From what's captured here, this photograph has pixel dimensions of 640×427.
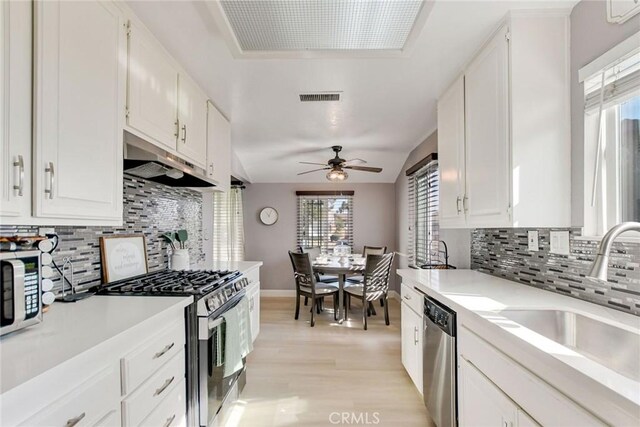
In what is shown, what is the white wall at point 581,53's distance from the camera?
53.9 inches

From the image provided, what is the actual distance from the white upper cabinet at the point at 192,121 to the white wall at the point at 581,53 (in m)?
2.23

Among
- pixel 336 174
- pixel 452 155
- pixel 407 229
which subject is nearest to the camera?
pixel 452 155

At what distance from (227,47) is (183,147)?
27.6 inches

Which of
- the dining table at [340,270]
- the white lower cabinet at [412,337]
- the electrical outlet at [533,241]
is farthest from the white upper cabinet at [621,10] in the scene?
the dining table at [340,270]

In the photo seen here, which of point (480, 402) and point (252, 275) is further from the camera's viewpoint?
point (252, 275)

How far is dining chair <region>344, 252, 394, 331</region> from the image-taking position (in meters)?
3.74

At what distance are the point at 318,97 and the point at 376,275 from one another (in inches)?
90.0

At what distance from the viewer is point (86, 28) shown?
48.9 inches

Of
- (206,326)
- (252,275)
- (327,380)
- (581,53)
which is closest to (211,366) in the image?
(206,326)

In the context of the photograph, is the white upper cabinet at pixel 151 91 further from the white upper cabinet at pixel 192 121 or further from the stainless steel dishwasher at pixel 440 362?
the stainless steel dishwasher at pixel 440 362

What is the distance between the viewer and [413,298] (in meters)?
2.23

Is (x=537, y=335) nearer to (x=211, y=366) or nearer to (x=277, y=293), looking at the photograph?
(x=211, y=366)

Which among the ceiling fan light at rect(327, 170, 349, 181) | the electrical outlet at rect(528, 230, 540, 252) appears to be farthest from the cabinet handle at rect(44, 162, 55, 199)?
the ceiling fan light at rect(327, 170, 349, 181)

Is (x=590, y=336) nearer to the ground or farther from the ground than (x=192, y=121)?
nearer to the ground
